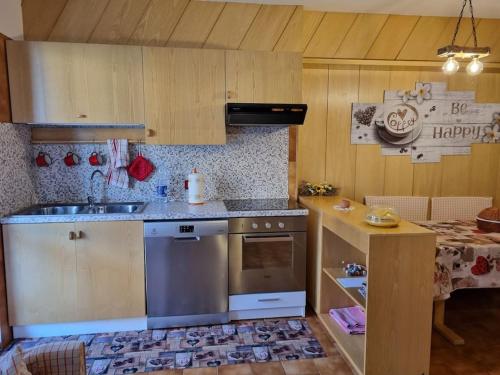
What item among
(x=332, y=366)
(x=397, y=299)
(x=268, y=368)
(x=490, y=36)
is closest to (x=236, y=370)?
(x=268, y=368)

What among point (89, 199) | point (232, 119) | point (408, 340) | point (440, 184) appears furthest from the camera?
point (440, 184)

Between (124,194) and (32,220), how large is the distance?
0.79 m

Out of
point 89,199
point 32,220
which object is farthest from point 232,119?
point 32,220

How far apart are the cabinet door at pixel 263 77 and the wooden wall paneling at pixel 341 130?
0.57m

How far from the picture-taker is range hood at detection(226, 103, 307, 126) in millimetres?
2791

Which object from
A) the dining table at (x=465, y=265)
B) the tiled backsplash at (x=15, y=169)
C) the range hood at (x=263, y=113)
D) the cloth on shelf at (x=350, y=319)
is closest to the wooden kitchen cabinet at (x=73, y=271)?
the tiled backsplash at (x=15, y=169)

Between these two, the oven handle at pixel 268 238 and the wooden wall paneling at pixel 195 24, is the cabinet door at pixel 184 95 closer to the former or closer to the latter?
the wooden wall paneling at pixel 195 24

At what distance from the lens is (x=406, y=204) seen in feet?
11.5

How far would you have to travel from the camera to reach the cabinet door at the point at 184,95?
2.81 meters

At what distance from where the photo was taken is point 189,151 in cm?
321

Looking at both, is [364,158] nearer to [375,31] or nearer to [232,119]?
[375,31]

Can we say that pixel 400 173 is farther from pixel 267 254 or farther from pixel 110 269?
pixel 110 269

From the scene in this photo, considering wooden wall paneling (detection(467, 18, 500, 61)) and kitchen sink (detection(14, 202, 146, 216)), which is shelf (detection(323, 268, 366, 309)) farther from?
wooden wall paneling (detection(467, 18, 500, 61))

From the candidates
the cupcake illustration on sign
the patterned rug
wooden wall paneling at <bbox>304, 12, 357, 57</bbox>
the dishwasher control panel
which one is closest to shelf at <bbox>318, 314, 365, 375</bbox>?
the patterned rug
